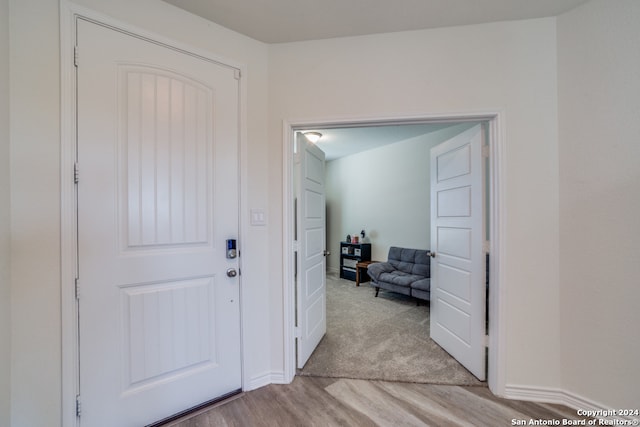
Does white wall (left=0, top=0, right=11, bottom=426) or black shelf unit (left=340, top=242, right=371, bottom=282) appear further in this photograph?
black shelf unit (left=340, top=242, right=371, bottom=282)

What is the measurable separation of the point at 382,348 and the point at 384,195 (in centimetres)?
324

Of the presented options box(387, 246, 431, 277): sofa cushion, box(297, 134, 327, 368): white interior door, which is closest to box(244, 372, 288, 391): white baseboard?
box(297, 134, 327, 368): white interior door

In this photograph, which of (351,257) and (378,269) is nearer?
(378,269)

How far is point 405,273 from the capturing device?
4.18 m

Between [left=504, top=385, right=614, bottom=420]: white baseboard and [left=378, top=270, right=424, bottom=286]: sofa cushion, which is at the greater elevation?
[left=378, top=270, right=424, bottom=286]: sofa cushion

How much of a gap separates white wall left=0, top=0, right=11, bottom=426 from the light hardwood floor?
0.84m

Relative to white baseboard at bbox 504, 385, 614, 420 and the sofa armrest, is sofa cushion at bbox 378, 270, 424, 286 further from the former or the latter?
white baseboard at bbox 504, 385, 614, 420

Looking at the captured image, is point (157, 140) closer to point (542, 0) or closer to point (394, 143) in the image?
point (542, 0)

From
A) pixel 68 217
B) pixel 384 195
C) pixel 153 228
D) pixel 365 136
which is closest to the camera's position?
pixel 68 217

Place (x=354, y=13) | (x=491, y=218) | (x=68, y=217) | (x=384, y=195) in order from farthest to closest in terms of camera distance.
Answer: (x=384, y=195) → (x=491, y=218) → (x=354, y=13) → (x=68, y=217)

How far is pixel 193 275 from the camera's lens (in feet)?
5.48

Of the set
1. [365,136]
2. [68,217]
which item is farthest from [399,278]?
[68,217]

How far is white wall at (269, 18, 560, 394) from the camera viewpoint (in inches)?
69.2

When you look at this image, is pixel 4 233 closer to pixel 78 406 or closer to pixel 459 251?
pixel 78 406
